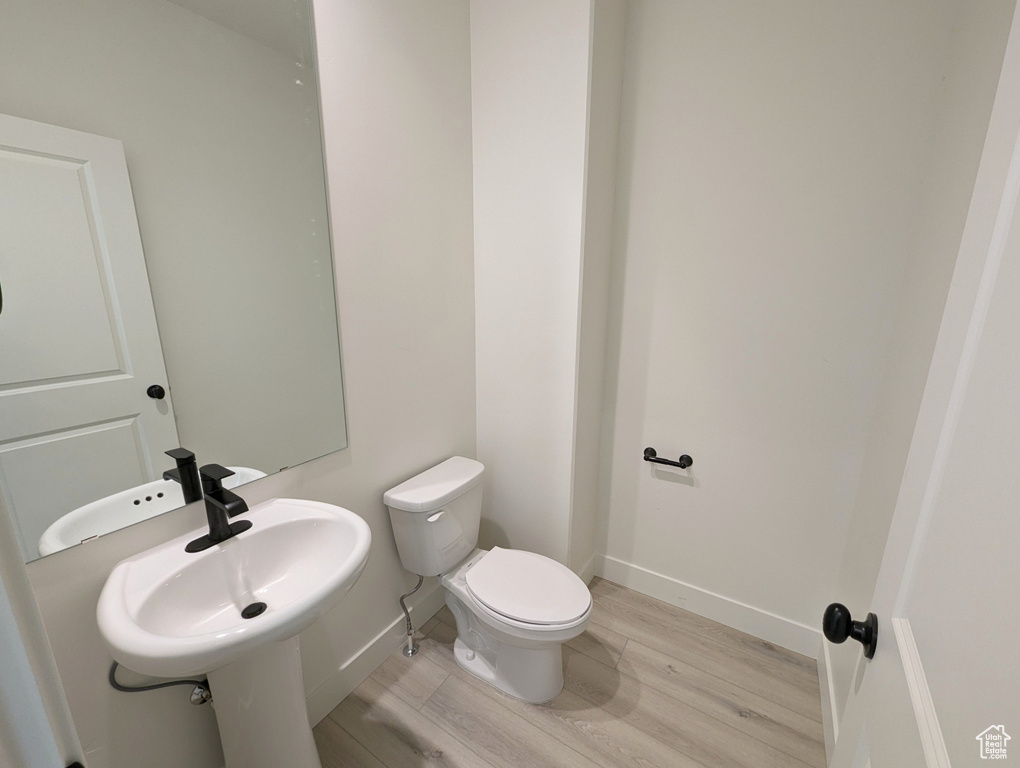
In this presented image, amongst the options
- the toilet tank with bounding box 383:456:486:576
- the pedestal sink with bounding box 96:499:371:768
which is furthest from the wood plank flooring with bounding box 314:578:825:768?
the toilet tank with bounding box 383:456:486:576

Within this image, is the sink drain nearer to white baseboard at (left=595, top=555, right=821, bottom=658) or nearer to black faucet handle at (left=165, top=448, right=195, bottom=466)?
black faucet handle at (left=165, top=448, right=195, bottom=466)

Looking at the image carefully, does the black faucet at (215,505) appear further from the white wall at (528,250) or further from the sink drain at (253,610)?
the white wall at (528,250)

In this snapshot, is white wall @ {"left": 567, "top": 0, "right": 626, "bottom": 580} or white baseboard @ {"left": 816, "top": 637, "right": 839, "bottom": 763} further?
white wall @ {"left": 567, "top": 0, "right": 626, "bottom": 580}

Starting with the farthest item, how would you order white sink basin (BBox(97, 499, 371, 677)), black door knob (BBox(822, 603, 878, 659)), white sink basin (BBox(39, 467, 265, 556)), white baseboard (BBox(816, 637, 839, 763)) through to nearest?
1. white baseboard (BBox(816, 637, 839, 763))
2. white sink basin (BBox(39, 467, 265, 556))
3. white sink basin (BBox(97, 499, 371, 677))
4. black door knob (BBox(822, 603, 878, 659))

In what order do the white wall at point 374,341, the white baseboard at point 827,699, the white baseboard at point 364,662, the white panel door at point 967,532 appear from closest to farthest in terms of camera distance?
the white panel door at point 967,532 < the white wall at point 374,341 < the white baseboard at point 827,699 < the white baseboard at point 364,662

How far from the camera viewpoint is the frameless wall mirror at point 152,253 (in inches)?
31.9

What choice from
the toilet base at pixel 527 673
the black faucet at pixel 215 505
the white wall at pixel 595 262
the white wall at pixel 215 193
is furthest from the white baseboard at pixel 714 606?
the black faucet at pixel 215 505

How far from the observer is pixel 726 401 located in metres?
1.69

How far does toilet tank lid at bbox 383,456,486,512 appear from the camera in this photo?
149 centimetres

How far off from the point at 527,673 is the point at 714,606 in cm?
90

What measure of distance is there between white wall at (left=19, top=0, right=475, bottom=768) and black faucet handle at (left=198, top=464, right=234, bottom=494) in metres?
0.09

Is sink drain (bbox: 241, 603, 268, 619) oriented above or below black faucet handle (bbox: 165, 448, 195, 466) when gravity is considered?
below

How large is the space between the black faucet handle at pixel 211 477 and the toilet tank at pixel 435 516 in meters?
0.56

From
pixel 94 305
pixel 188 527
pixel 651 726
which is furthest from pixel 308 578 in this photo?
pixel 651 726
